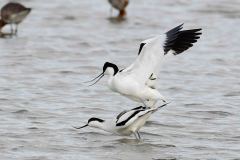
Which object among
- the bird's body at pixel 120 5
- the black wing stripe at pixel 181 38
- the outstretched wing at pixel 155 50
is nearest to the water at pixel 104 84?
the bird's body at pixel 120 5

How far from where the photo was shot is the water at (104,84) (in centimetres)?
942

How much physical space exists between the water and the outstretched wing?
0.73 meters

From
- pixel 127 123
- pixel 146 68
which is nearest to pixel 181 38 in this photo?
pixel 146 68

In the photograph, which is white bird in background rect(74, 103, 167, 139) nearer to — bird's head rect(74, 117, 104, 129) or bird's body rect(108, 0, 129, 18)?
bird's head rect(74, 117, 104, 129)

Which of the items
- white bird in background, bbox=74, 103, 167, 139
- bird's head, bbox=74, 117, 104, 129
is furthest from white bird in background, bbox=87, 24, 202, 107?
bird's head, bbox=74, 117, 104, 129

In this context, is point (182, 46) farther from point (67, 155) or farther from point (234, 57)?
point (234, 57)

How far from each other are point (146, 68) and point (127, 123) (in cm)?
96

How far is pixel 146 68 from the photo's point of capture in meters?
10.1

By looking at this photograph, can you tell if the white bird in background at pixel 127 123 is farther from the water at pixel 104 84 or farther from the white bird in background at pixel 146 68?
the white bird in background at pixel 146 68

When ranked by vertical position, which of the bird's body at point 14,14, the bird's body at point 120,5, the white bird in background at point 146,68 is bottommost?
the bird's body at point 120,5

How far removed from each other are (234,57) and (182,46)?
5.14 m

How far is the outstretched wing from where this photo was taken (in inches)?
395

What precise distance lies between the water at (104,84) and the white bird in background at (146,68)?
0.49 m

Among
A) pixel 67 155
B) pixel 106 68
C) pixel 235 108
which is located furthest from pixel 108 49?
pixel 67 155
